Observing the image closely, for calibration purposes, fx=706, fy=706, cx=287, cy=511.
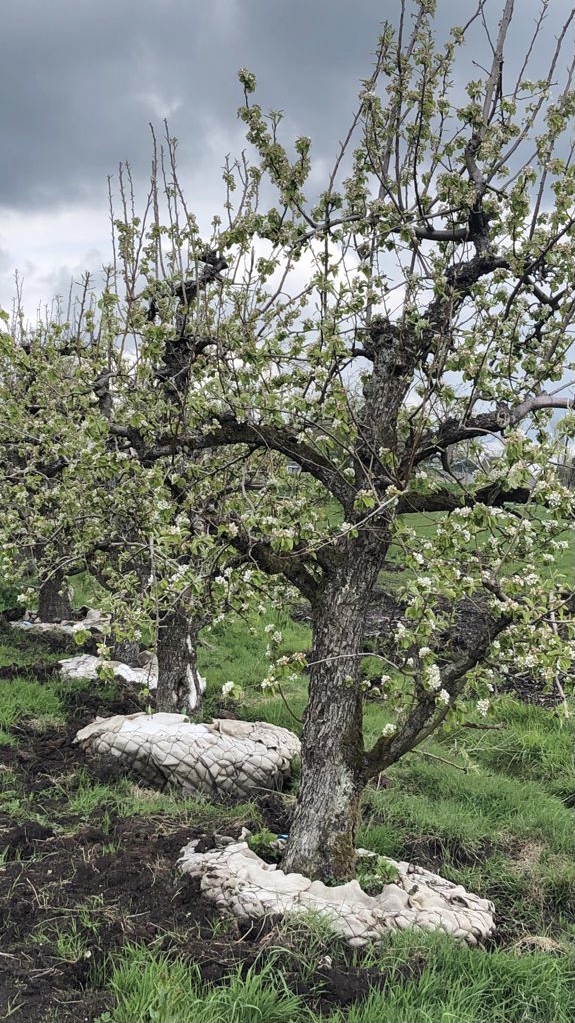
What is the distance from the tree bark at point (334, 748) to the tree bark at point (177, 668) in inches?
161

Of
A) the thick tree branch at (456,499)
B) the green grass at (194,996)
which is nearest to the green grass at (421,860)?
the green grass at (194,996)

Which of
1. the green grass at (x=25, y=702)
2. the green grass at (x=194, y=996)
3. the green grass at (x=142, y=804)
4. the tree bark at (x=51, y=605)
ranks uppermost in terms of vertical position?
the tree bark at (x=51, y=605)

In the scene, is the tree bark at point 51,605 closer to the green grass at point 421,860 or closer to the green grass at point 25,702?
the green grass at point 421,860

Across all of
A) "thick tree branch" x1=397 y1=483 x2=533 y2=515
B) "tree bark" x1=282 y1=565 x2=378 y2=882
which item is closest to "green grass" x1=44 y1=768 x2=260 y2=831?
"tree bark" x1=282 y1=565 x2=378 y2=882

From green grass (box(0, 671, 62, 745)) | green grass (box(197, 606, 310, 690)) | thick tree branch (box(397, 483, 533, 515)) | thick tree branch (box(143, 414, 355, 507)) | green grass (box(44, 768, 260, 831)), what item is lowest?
green grass (box(44, 768, 260, 831))

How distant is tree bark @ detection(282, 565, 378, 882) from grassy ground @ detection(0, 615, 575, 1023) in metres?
0.36

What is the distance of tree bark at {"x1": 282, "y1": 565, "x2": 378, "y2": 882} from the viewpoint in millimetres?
5859

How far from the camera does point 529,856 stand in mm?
7109

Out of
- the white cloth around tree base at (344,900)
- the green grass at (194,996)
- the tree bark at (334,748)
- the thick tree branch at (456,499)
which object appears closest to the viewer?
the green grass at (194,996)

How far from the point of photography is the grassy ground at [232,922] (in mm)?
4191

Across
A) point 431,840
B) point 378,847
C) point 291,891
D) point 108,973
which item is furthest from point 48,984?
point 431,840

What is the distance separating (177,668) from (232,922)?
518 cm

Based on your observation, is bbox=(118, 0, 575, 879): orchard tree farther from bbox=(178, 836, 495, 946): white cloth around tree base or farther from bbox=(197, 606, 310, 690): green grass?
bbox=(197, 606, 310, 690): green grass

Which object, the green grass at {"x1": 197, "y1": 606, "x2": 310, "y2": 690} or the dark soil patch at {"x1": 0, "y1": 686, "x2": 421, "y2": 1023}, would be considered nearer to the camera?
the dark soil patch at {"x1": 0, "y1": 686, "x2": 421, "y2": 1023}
